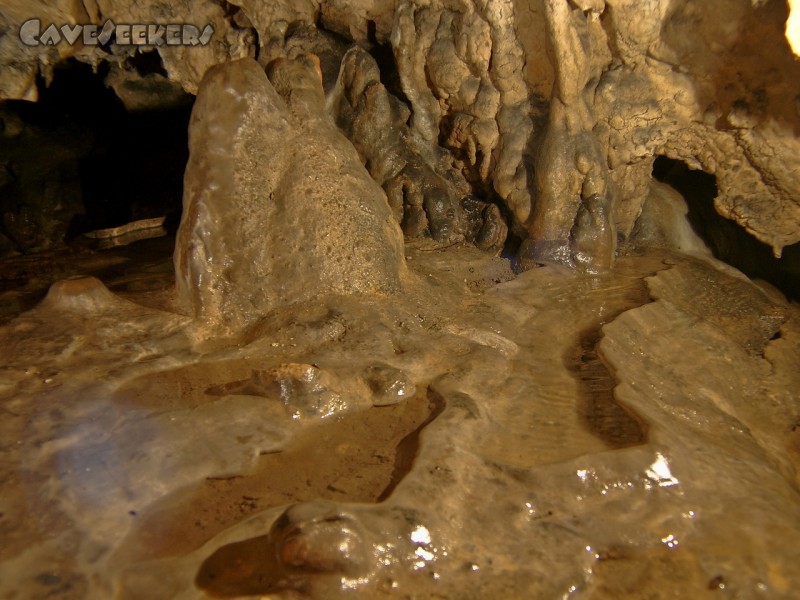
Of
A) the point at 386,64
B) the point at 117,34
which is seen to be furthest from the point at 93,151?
the point at 386,64

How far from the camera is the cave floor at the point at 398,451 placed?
7.70ft

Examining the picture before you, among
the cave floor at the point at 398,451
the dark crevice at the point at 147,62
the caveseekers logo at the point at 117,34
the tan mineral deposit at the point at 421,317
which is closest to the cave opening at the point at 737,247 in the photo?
the tan mineral deposit at the point at 421,317

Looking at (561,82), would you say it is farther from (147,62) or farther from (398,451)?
(147,62)

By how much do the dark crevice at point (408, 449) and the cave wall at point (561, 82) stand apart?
101 inches

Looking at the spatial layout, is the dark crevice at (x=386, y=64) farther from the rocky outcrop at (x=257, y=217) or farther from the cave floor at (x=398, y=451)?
the cave floor at (x=398, y=451)

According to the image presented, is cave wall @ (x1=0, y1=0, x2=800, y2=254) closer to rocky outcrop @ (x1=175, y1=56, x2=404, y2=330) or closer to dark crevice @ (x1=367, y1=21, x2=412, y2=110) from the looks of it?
dark crevice @ (x1=367, y1=21, x2=412, y2=110)

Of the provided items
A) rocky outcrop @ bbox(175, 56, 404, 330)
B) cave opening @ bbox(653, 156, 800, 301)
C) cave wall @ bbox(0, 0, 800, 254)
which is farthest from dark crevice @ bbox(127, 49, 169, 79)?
cave opening @ bbox(653, 156, 800, 301)

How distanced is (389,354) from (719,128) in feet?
11.0

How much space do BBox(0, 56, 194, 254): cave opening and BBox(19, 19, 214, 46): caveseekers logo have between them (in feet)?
4.34

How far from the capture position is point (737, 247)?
640 centimetres

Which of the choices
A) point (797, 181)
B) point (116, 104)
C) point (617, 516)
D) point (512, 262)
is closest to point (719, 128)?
point (797, 181)

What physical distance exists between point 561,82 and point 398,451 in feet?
11.1

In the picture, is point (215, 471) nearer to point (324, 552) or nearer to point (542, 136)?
point (324, 552)

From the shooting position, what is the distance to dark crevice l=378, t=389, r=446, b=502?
8.97 ft
